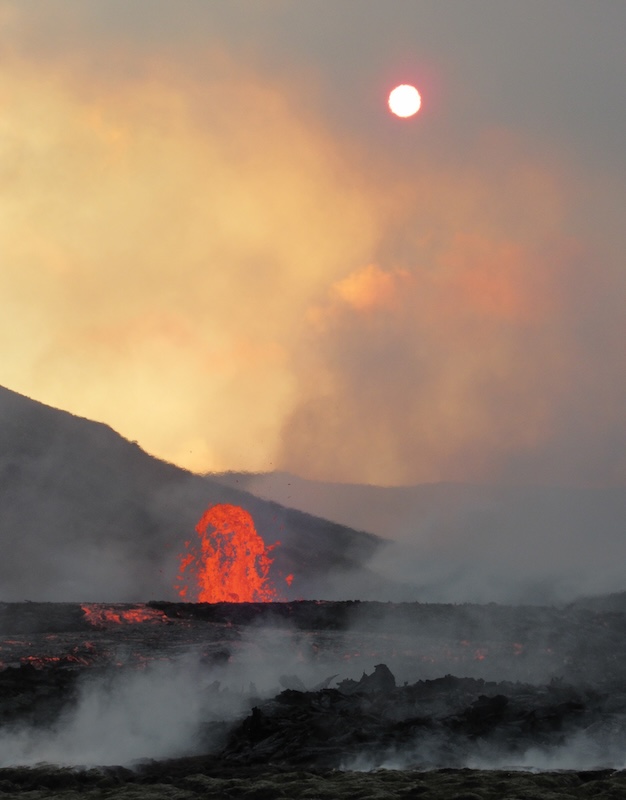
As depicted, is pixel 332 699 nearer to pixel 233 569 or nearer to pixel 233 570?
pixel 233 570

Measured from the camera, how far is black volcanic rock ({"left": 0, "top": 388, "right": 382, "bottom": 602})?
106 m

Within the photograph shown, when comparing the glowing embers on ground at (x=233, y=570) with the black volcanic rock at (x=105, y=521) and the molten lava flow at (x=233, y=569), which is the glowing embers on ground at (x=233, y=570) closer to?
the molten lava flow at (x=233, y=569)

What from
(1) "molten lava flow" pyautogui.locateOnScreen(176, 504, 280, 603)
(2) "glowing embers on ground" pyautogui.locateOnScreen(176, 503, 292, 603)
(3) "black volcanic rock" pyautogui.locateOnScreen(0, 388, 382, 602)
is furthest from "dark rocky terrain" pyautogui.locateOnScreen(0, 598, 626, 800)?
(3) "black volcanic rock" pyautogui.locateOnScreen(0, 388, 382, 602)

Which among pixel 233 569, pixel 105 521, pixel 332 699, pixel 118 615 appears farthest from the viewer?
pixel 105 521

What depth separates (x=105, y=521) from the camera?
12069cm

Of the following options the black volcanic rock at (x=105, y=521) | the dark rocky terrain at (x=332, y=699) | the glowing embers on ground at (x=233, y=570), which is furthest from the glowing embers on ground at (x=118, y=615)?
the black volcanic rock at (x=105, y=521)

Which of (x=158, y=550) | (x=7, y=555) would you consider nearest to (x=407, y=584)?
(x=158, y=550)

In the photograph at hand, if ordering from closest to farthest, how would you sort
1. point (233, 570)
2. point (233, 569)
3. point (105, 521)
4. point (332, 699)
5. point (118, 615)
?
1. point (332, 699)
2. point (118, 615)
3. point (233, 570)
4. point (233, 569)
5. point (105, 521)

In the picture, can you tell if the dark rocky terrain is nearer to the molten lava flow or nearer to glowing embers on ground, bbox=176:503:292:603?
glowing embers on ground, bbox=176:503:292:603

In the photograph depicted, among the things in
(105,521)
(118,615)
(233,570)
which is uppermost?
(105,521)

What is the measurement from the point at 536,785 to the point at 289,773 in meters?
4.63

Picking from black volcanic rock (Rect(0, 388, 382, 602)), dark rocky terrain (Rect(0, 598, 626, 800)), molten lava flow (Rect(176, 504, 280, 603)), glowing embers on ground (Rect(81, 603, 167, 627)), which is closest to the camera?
dark rocky terrain (Rect(0, 598, 626, 800))

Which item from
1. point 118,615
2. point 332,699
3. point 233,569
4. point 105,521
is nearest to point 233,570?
point 233,569

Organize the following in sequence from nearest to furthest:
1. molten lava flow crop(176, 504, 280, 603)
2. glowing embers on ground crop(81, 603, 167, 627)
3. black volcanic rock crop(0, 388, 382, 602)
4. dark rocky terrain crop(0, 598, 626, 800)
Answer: dark rocky terrain crop(0, 598, 626, 800) → glowing embers on ground crop(81, 603, 167, 627) → molten lava flow crop(176, 504, 280, 603) → black volcanic rock crop(0, 388, 382, 602)
